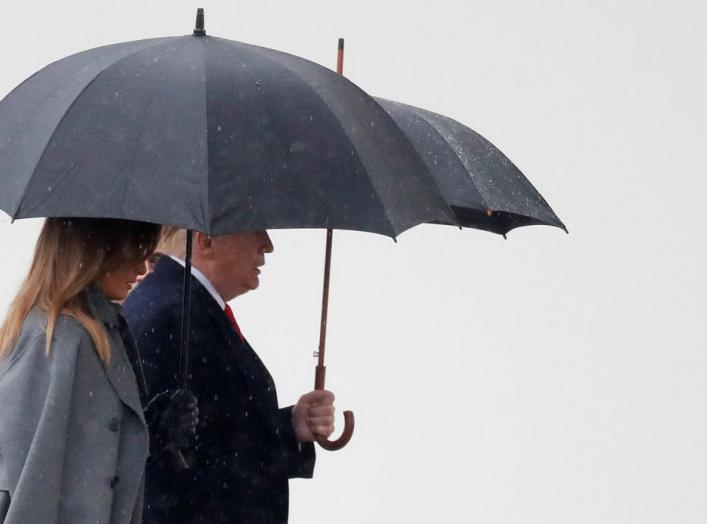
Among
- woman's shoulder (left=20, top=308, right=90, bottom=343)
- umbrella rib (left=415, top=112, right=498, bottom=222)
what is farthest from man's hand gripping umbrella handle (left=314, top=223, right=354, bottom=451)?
woman's shoulder (left=20, top=308, right=90, bottom=343)

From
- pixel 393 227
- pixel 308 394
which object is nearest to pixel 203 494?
pixel 308 394

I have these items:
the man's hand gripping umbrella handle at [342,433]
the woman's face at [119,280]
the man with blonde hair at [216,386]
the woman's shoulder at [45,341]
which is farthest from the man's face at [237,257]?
the woman's shoulder at [45,341]

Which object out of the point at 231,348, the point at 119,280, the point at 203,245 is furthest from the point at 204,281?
the point at 119,280

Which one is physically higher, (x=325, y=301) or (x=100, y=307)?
(x=325, y=301)

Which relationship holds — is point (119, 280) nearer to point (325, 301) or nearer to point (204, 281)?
point (204, 281)

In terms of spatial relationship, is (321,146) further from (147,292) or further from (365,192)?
(147,292)

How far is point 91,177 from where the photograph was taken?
12.6 feet

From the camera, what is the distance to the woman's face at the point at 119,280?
4.11 meters

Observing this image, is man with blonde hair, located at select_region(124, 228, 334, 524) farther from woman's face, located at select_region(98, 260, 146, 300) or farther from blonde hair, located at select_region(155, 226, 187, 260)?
woman's face, located at select_region(98, 260, 146, 300)

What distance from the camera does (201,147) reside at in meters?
3.88

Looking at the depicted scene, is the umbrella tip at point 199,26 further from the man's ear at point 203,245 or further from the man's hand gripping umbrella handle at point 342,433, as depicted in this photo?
the man's hand gripping umbrella handle at point 342,433

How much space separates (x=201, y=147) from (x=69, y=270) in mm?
436

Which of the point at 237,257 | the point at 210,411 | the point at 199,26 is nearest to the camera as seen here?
the point at 199,26

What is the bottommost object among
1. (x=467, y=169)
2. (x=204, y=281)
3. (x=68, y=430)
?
(x=68, y=430)
